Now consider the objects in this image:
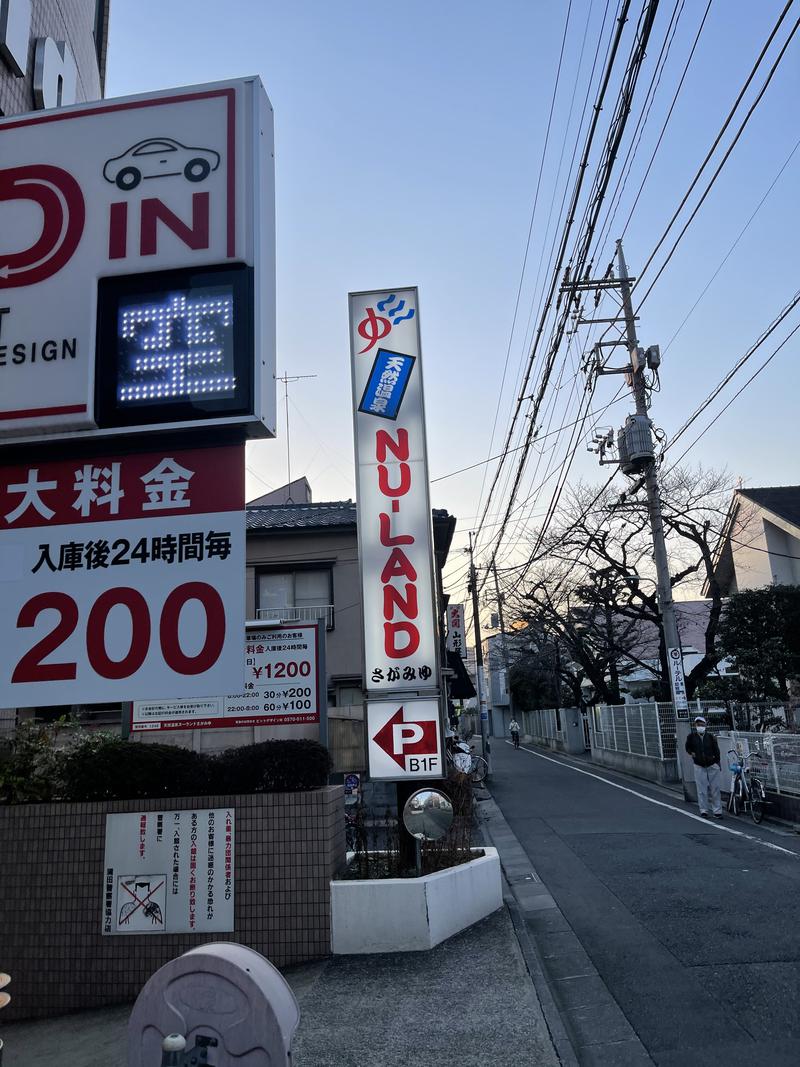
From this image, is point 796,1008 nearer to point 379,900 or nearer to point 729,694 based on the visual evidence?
point 379,900

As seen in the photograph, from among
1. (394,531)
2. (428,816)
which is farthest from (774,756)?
(394,531)

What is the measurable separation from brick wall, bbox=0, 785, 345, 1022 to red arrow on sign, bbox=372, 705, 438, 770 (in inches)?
39.5

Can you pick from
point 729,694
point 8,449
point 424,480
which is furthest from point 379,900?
point 729,694

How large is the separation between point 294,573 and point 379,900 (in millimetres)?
15930

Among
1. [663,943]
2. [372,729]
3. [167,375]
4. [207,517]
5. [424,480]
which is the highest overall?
[424,480]

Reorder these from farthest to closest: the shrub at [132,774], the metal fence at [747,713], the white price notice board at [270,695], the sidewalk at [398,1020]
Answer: the metal fence at [747,713] → the white price notice board at [270,695] → the shrub at [132,774] → the sidewalk at [398,1020]

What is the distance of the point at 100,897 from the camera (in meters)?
6.32

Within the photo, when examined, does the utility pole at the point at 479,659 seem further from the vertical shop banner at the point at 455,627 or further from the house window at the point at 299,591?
the house window at the point at 299,591

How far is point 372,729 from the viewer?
754 centimetres

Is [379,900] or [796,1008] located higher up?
[379,900]

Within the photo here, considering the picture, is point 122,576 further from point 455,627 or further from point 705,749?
point 455,627

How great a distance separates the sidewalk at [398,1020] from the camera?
4.54 meters

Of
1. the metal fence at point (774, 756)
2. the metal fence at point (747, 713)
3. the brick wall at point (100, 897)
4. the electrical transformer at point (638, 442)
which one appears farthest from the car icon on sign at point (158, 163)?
the metal fence at point (747, 713)

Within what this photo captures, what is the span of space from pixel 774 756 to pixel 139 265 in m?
13.9
